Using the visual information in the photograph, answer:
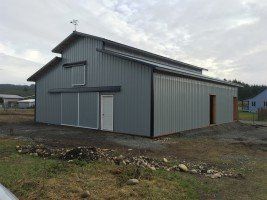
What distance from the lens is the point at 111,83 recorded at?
2019 cm

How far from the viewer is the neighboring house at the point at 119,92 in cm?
1803

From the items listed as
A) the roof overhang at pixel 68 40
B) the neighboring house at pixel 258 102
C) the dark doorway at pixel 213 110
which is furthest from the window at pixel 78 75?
the neighboring house at pixel 258 102

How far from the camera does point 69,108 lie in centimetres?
2361

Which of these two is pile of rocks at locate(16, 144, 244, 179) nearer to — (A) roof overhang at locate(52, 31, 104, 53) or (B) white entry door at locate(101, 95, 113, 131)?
(B) white entry door at locate(101, 95, 113, 131)

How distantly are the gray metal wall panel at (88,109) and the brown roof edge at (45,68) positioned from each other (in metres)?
4.00

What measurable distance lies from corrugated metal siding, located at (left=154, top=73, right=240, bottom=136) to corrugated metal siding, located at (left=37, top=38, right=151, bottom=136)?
701 mm

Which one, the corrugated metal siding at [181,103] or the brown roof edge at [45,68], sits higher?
the brown roof edge at [45,68]

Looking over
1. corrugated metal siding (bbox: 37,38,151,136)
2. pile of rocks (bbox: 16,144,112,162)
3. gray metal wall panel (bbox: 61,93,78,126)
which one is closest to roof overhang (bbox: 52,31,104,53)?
corrugated metal siding (bbox: 37,38,151,136)

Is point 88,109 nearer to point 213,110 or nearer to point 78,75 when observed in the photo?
point 78,75

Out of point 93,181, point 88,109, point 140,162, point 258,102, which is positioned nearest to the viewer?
point 93,181

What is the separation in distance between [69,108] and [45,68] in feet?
14.6

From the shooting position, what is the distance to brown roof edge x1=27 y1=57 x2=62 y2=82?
24.8 m

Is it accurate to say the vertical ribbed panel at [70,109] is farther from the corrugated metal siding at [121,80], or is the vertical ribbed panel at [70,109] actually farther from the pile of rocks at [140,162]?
the pile of rocks at [140,162]

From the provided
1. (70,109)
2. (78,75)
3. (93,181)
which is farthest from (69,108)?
(93,181)
